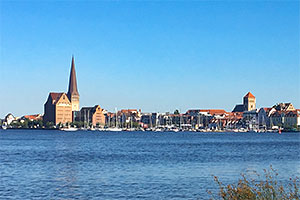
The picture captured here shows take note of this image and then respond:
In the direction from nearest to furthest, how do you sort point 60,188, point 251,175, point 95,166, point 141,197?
1. point 141,197
2. point 60,188
3. point 251,175
4. point 95,166

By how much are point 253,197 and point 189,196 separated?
36.3 feet

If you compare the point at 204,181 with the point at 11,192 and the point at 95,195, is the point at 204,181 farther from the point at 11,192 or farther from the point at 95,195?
the point at 11,192

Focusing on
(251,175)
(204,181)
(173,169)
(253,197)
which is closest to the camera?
(253,197)

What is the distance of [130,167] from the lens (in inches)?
1577

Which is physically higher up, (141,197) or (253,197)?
(253,197)

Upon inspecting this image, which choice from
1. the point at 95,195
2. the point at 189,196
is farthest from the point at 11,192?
the point at 189,196

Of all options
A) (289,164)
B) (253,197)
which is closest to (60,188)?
(253,197)

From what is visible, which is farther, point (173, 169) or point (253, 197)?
point (173, 169)

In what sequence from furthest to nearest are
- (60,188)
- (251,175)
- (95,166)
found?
(95,166)
(251,175)
(60,188)

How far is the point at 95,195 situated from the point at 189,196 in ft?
14.7

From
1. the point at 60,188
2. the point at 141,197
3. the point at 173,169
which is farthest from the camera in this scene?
the point at 173,169

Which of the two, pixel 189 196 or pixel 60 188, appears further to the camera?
pixel 60 188

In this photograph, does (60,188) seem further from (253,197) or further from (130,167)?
(253,197)

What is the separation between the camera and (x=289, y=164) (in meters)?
43.6
